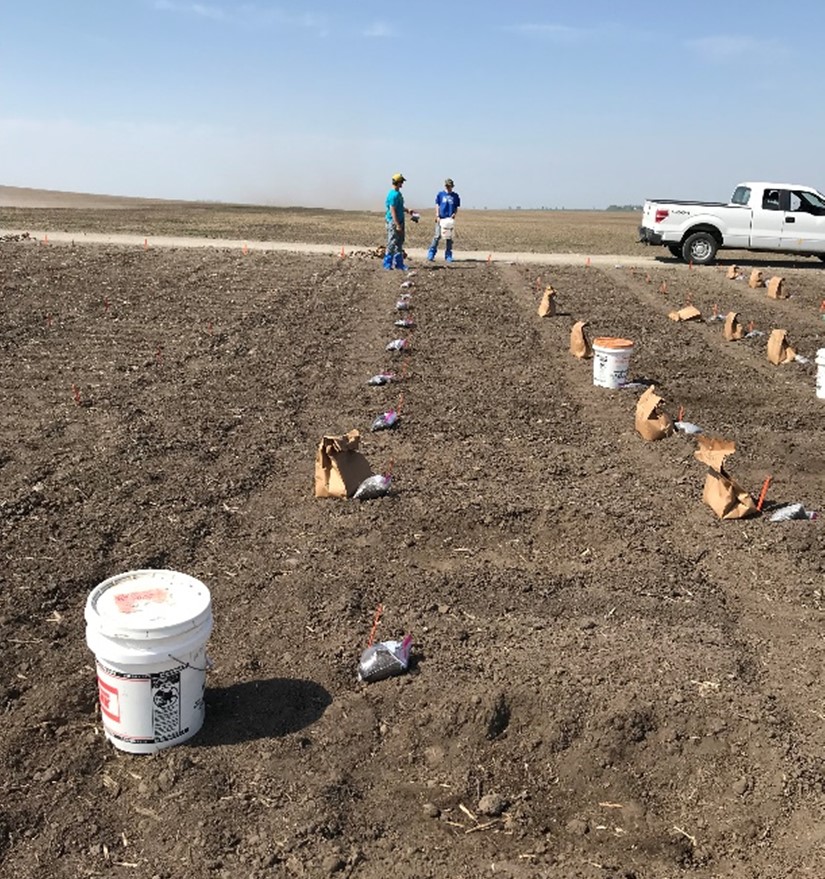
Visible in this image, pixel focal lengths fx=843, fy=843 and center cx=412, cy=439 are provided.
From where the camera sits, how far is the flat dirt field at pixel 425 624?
9.89 feet

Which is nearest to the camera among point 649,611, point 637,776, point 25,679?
point 637,776

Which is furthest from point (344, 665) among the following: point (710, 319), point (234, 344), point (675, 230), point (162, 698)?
point (675, 230)

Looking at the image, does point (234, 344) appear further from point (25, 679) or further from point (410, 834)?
point (410, 834)

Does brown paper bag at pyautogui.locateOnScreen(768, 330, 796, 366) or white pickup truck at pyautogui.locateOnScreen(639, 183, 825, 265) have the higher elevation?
white pickup truck at pyautogui.locateOnScreen(639, 183, 825, 265)

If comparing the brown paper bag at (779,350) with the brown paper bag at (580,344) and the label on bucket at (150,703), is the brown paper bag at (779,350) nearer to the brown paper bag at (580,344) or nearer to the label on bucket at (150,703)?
the brown paper bag at (580,344)

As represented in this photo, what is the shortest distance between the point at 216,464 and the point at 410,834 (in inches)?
149

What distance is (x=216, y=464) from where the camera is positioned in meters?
6.28

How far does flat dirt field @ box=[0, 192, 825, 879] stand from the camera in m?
3.01

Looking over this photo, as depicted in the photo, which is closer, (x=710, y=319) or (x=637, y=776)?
(x=637, y=776)

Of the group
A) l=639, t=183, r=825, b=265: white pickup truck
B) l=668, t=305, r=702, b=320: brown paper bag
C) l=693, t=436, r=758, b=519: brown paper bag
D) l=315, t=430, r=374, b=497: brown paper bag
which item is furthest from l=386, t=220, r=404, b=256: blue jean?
l=693, t=436, r=758, b=519: brown paper bag

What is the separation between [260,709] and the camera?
11.7 feet

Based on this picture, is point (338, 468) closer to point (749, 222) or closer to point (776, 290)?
point (776, 290)

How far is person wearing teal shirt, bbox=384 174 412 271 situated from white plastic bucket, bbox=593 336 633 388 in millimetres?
7563

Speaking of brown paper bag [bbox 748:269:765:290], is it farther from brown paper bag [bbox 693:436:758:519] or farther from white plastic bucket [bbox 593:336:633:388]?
brown paper bag [bbox 693:436:758:519]
